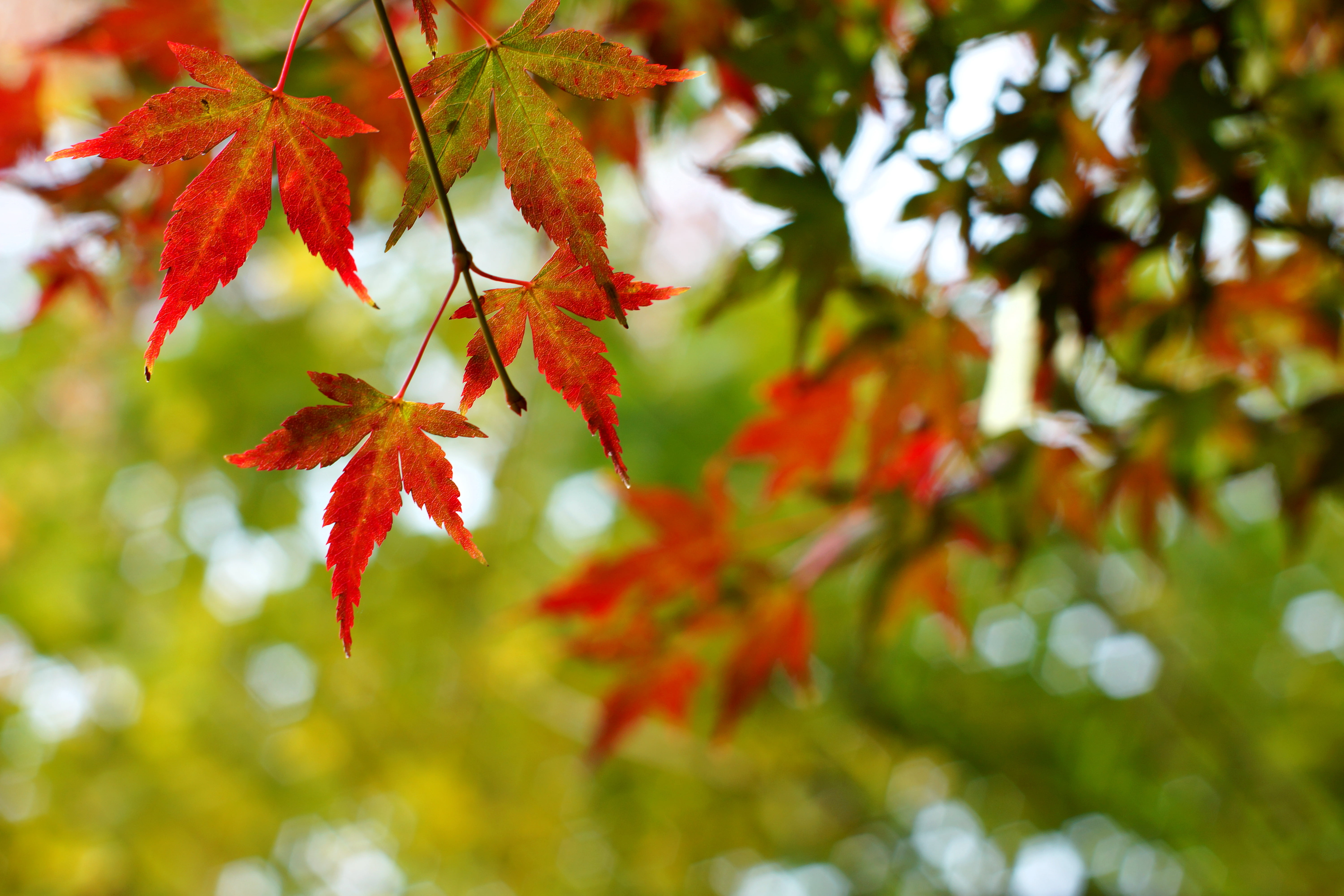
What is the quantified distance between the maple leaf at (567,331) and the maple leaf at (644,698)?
1.48ft

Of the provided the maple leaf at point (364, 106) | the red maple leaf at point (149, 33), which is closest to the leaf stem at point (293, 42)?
the maple leaf at point (364, 106)

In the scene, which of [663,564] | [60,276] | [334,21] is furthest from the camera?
[663,564]

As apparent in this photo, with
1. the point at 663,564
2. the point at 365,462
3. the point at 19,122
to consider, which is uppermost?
the point at 19,122

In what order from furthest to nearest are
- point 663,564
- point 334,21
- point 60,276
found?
point 663,564
point 60,276
point 334,21

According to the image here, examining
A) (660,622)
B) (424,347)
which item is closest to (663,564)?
(660,622)

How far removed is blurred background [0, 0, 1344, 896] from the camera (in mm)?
601

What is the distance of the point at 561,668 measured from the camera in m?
1.94

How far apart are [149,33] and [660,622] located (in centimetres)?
49

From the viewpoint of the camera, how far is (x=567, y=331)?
249mm

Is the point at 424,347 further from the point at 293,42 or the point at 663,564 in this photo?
the point at 663,564

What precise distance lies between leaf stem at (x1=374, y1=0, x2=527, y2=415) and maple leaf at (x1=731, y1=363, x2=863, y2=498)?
340 mm

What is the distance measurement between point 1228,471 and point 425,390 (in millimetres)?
1521

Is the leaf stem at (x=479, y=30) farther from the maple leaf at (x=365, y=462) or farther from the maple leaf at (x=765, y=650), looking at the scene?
the maple leaf at (x=765, y=650)

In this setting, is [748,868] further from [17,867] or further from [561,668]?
[17,867]
